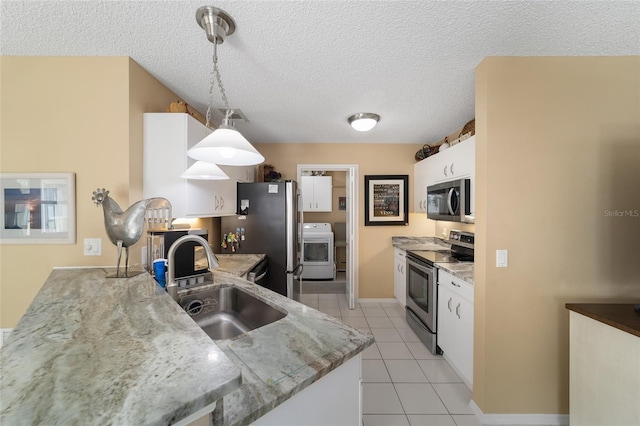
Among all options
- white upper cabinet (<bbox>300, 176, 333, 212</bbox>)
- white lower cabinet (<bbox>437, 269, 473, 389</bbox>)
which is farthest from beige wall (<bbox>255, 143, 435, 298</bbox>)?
white upper cabinet (<bbox>300, 176, 333, 212</bbox>)

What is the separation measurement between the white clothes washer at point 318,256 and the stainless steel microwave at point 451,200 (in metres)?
2.36

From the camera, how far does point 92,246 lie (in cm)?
160

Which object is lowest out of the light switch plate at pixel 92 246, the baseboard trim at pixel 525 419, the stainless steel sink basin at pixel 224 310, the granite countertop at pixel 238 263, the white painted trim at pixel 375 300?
the baseboard trim at pixel 525 419

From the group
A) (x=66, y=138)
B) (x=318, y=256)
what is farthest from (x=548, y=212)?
(x=318, y=256)

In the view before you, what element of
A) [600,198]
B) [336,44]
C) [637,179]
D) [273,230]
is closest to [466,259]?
[600,198]

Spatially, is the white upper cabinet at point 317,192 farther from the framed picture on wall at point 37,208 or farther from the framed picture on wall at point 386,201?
the framed picture on wall at point 37,208

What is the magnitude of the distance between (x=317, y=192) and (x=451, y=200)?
307 centimetres

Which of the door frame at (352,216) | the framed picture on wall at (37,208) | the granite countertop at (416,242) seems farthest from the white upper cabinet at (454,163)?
the framed picture on wall at (37,208)

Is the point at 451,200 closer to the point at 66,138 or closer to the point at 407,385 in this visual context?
the point at 407,385

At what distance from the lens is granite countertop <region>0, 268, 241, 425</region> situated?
43cm

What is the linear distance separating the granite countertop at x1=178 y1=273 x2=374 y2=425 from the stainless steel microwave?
1786mm

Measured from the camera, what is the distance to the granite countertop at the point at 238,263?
2.01 meters

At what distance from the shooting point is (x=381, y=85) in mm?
1947

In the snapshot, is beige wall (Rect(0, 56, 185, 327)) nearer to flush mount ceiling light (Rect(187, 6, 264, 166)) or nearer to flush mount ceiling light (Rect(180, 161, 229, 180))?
flush mount ceiling light (Rect(180, 161, 229, 180))
